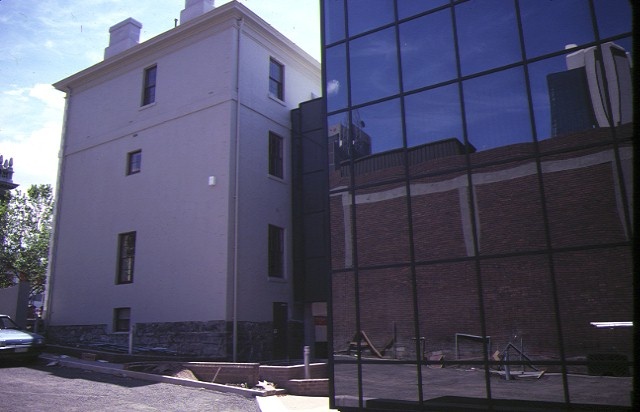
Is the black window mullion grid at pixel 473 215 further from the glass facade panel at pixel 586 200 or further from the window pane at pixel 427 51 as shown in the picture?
the glass facade panel at pixel 586 200

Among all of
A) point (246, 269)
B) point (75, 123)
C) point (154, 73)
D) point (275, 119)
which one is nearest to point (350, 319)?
point (246, 269)

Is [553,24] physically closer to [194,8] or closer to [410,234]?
[410,234]

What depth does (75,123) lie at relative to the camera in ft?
74.1

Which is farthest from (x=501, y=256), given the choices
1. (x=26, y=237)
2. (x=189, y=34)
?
(x=26, y=237)

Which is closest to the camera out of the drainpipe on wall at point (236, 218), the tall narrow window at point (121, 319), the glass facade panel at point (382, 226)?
the glass facade panel at point (382, 226)

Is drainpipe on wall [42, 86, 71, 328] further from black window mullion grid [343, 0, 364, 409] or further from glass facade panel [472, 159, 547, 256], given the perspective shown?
glass facade panel [472, 159, 547, 256]

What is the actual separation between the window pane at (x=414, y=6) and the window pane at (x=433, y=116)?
186cm

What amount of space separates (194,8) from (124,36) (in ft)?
13.9

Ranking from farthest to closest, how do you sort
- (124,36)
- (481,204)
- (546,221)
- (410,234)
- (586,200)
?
(124,36) → (410,234) → (481,204) → (546,221) → (586,200)

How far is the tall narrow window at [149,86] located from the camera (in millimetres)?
20405

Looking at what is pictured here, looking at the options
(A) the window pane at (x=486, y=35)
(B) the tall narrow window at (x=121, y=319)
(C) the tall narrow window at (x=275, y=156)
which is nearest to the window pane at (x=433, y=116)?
(A) the window pane at (x=486, y=35)

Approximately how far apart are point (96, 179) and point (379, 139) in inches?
581

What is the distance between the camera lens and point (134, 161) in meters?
20.2

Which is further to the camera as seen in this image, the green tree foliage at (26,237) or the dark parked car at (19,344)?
the green tree foliage at (26,237)
